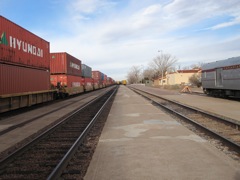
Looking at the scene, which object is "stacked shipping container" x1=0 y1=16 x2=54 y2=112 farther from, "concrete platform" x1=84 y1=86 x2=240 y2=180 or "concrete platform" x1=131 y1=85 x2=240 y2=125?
"concrete platform" x1=131 y1=85 x2=240 y2=125

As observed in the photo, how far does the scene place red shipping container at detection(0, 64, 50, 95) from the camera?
1432 centimetres

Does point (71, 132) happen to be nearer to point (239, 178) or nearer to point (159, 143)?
point (159, 143)

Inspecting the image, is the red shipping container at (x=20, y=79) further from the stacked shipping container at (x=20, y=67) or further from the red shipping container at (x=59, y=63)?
the red shipping container at (x=59, y=63)

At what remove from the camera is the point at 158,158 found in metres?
6.07

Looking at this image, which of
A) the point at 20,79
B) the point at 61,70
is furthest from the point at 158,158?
the point at 61,70

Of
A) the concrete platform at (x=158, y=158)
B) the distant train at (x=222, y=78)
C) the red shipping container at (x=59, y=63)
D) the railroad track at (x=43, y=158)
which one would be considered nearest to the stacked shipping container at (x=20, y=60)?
the railroad track at (x=43, y=158)

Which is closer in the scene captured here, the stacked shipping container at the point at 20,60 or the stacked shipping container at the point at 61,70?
the stacked shipping container at the point at 20,60

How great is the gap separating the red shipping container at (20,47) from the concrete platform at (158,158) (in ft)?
26.8

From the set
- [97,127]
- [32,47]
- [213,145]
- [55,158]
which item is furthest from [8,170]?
[32,47]

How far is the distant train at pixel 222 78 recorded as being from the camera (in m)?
21.8

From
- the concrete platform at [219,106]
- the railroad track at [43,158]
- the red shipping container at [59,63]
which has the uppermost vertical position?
the red shipping container at [59,63]

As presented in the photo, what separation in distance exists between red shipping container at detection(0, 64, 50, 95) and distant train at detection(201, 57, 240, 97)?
14.5 meters

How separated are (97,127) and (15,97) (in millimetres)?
6762

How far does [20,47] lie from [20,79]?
72.3 inches
